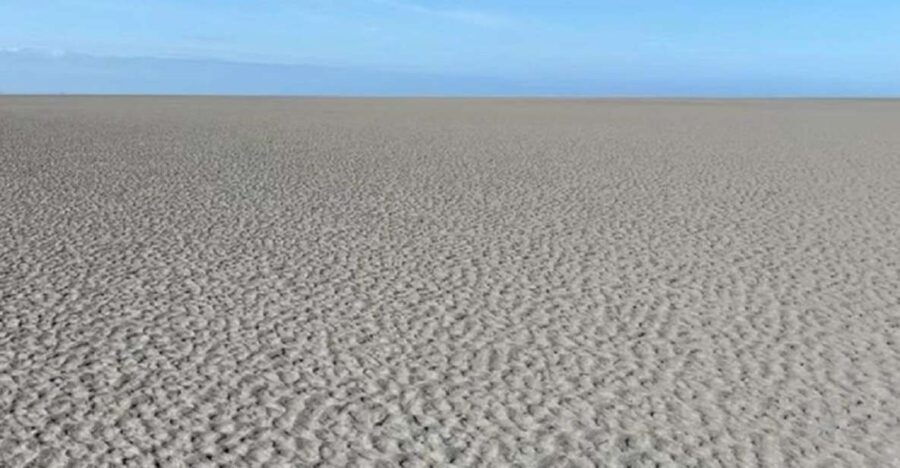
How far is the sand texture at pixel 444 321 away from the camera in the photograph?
202cm

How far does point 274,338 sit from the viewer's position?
2.66 m

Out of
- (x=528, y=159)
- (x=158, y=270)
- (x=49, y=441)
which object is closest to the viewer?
(x=49, y=441)

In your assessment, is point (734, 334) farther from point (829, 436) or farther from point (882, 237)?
point (882, 237)

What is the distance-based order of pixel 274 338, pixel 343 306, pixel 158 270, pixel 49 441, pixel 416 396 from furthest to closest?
pixel 158 270 < pixel 343 306 < pixel 274 338 < pixel 416 396 < pixel 49 441

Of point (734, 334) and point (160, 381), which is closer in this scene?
point (160, 381)

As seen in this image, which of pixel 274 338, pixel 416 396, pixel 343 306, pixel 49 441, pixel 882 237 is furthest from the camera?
pixel 882 237

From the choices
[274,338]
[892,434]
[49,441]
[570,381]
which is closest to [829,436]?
[892,434]

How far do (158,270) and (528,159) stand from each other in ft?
16.0

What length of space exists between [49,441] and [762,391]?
1.67 meters

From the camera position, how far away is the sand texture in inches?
79.4

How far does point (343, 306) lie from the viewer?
3029 mm

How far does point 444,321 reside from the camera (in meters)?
2.88

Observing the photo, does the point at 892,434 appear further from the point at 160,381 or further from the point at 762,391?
the point at 160,381

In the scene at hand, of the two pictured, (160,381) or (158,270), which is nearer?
(160,381)
